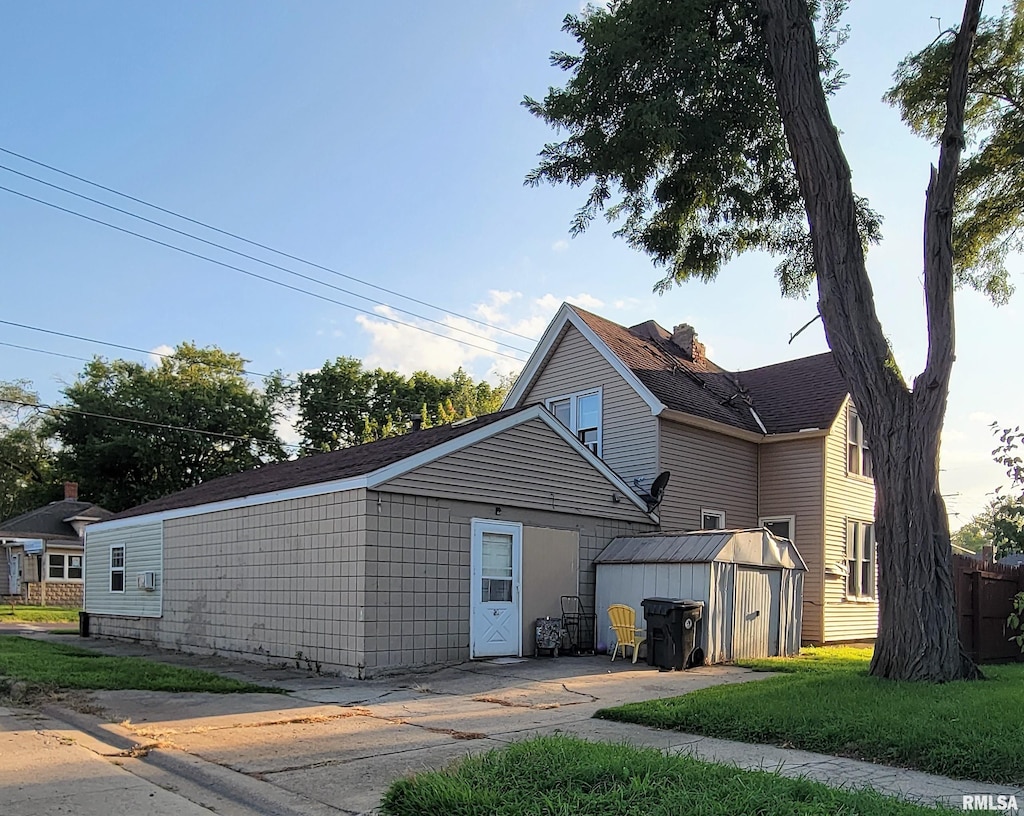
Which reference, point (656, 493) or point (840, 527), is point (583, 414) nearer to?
point (656, 493)

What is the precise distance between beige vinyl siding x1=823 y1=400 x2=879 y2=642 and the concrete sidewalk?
27.0 ft

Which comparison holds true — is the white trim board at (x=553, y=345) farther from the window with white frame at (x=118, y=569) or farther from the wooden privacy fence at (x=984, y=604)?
the window with white frame at (x=118, y=569)

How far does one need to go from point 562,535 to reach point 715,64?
816 centimetres

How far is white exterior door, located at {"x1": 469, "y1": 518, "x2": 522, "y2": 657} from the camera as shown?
44.6 feet

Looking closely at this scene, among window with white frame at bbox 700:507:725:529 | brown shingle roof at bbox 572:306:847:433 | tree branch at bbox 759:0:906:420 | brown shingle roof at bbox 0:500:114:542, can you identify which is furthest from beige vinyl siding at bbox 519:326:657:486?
brown shingle roof at bbox 0:500:114:542

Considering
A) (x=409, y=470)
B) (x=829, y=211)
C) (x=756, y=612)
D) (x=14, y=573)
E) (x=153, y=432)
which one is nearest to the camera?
(x=829, y=211)

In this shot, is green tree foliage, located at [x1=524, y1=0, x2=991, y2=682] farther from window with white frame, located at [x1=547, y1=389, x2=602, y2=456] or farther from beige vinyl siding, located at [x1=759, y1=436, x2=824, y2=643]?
beige vinyl siding, located at [x1=759, y1=436, x2=824, y2=643]

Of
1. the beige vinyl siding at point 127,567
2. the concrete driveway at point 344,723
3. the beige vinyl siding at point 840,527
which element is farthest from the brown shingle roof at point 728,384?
the beige vinyl siding at point 127,567

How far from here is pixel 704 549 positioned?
14.1 meters

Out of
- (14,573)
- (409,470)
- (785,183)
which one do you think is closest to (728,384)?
(785,183)

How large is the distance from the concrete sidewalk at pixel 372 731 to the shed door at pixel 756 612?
1.61 metres

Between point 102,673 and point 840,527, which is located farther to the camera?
point 840,527

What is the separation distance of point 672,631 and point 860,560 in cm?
1039

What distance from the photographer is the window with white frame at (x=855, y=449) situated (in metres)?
21.2
